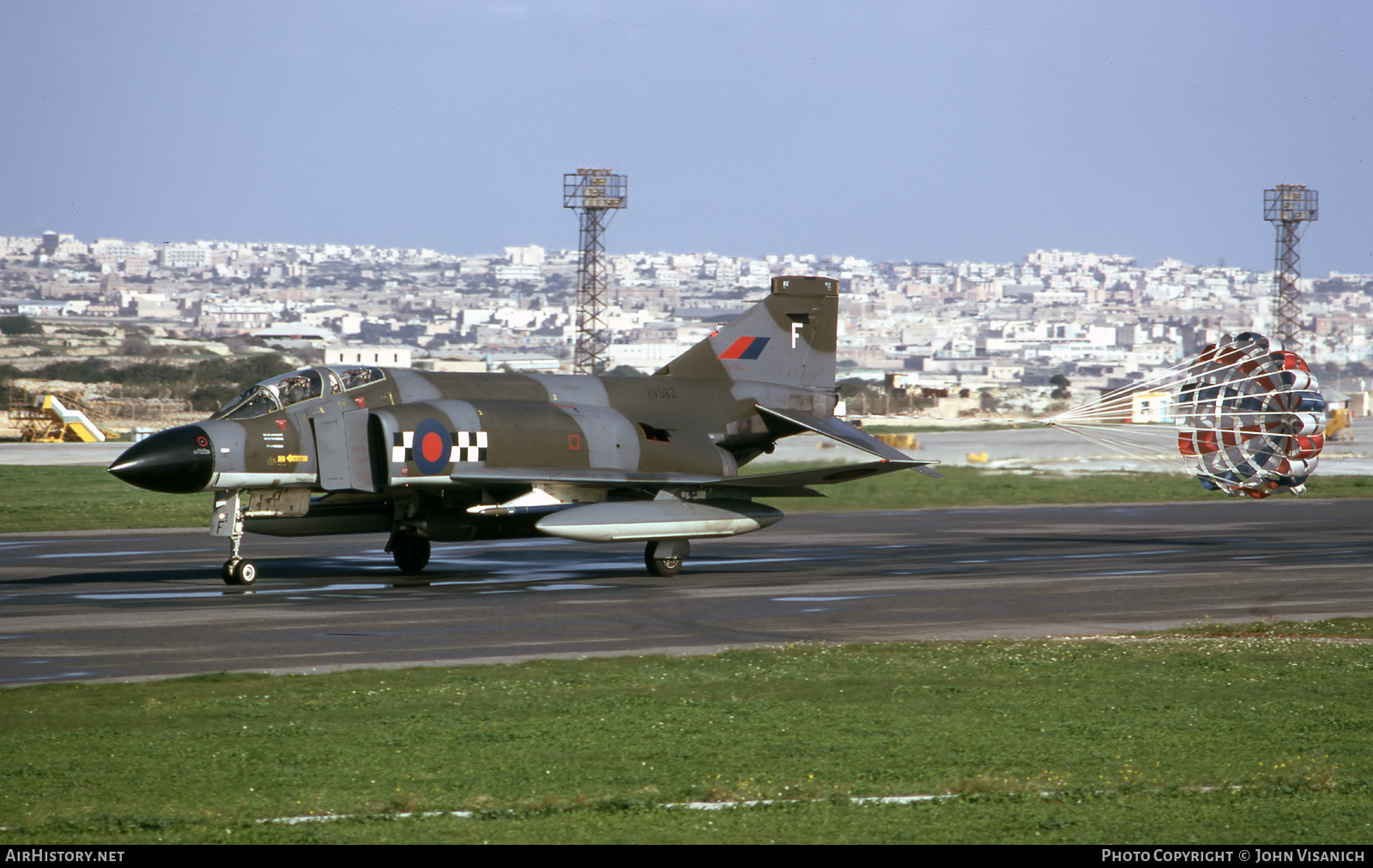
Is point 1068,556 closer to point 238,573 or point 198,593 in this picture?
point 238,573

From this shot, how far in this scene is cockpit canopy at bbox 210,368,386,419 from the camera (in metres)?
18.3

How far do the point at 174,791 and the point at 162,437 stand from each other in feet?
35.6

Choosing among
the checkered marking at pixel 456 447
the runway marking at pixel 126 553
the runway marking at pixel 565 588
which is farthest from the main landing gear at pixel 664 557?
the runway marking at pixel 126 553

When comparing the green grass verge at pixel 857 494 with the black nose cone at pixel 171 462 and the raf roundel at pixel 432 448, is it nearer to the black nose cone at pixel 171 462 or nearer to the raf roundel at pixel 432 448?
the black nose cone at pixel 171 462

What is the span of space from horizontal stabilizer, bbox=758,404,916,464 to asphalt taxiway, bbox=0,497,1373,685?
176 centimetres

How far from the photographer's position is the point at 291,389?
60.9 feet

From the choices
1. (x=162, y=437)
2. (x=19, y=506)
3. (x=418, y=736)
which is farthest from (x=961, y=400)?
(x=418, y=736)

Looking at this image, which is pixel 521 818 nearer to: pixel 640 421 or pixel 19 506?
pixel 640 421

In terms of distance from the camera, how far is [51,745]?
8453mm

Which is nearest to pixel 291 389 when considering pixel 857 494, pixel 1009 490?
pixel 857 494

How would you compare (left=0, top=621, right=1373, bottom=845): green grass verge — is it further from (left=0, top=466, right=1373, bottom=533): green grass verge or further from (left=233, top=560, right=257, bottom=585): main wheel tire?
(left=0, top=466, right=1373, bottom=533): green grass verge

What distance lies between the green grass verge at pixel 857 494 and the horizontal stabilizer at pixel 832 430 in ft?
25.3

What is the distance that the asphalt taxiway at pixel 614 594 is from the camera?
13.1 m

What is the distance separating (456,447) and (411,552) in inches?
77.7
